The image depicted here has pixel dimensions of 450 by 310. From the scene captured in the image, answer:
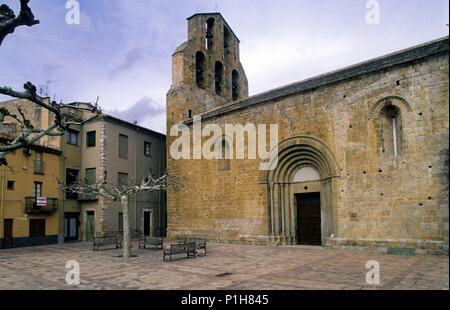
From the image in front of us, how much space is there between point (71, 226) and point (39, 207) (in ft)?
11.0

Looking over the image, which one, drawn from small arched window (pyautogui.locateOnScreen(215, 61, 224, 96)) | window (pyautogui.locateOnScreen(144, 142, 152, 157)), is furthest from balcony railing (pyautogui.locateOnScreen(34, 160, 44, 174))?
small arched window (pyautogui.locateOnScreen(215, 61, 224, 96))

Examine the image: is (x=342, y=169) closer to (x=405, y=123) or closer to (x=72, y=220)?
(x=405, y=123)

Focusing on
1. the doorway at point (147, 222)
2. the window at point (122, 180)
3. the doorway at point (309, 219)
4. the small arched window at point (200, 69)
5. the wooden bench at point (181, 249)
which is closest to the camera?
the wooden bench at point (181, 249)

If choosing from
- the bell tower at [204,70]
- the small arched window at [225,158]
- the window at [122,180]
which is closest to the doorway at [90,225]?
the window at [122,180]

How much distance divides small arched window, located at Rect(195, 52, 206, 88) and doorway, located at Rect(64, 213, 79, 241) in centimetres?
1167

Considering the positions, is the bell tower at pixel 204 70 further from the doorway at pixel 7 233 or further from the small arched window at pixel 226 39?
the doorway at pixel 7 233

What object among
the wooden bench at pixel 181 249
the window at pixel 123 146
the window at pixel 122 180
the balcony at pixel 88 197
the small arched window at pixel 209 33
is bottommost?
the wooden bench at pixel 181 249

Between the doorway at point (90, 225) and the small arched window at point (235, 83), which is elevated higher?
the small arched window at point (235, 83)

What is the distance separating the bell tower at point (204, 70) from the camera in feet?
73.6

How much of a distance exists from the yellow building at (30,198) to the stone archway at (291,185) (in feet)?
42.1

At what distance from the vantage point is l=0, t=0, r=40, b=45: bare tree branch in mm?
7047

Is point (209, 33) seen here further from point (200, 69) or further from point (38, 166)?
point (38, 166)

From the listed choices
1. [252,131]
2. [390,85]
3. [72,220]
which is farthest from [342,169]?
[72,220]

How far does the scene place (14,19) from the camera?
7148mm
